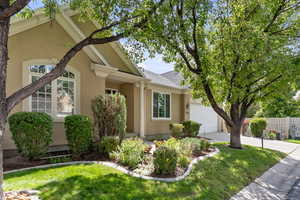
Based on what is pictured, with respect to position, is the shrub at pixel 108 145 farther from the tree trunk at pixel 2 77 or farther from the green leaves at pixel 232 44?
the tree trunk at pixel 2 77

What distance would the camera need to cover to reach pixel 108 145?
23.5ft

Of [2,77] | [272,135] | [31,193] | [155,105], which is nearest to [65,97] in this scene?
[31,193]

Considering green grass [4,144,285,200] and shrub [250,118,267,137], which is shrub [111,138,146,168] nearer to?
green grass [4,144,285,200]

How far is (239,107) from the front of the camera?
11438mm

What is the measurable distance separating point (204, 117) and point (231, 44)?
11.5m

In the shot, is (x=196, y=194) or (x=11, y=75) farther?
(x=11, y=75)

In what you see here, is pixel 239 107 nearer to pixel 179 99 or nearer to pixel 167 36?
pixel 179 99

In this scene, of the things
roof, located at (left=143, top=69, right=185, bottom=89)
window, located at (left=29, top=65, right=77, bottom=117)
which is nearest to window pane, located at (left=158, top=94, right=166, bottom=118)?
roof, located at (left=143, top=69, right=185, bottom=89)

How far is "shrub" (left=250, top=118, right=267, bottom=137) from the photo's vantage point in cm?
1680

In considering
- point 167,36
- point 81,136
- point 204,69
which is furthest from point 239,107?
point 81,136

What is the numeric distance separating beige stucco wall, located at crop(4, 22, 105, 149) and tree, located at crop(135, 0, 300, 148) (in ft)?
12.2

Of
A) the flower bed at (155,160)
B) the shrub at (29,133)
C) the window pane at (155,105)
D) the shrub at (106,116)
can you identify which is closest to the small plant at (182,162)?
the flower bed at (155,160)

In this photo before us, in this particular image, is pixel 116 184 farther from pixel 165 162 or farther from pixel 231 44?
pixel 231 44

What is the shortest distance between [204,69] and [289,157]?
6.49 metres
